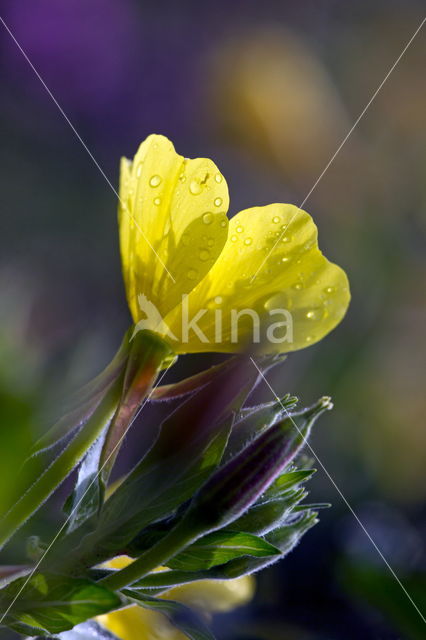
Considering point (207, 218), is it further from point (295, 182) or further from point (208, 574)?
point (295, 182)

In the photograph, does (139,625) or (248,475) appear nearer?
(248,475)

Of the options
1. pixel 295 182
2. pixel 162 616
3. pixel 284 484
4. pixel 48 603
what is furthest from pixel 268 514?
pixel 295 182

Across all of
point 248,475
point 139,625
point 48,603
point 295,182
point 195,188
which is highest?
point 295,182

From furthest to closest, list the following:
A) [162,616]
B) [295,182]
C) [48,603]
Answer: [295,182], [162,616], [48,603]

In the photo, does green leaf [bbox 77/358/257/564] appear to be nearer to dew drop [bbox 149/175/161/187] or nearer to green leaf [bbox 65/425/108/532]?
green leaf [bbox 65/425/108/532]

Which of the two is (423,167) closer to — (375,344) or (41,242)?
(375,344)

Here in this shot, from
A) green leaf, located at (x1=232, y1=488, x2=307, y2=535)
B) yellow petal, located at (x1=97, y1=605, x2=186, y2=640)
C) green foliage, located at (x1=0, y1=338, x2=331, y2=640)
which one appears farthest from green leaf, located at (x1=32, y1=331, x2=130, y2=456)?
yellow petal, located at (x1=97, y1=605, x2=186, y2=640)

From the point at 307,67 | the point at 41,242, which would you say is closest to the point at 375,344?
the point at 41,242
